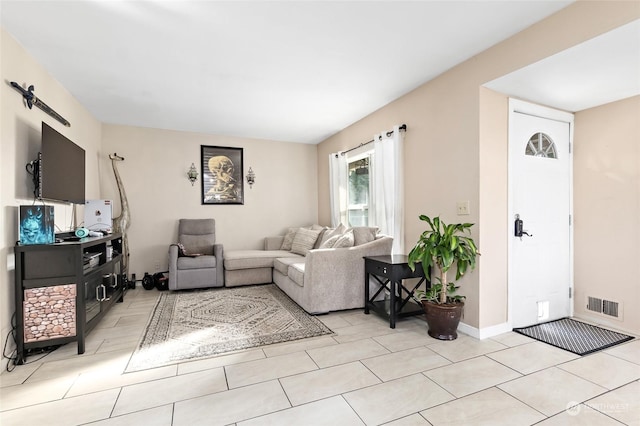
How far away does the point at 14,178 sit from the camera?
2.32 metres

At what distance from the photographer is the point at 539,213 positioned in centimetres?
303

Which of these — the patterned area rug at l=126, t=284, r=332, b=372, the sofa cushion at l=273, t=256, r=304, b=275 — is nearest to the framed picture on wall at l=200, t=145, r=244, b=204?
the sofa cushion at l=273, t=256, r=304, b=275

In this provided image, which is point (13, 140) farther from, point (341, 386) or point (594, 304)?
point (594, 304)

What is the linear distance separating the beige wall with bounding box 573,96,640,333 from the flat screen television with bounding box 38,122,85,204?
4983 millimetres

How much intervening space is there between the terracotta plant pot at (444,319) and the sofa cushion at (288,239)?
298cm

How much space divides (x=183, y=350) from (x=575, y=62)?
3.66m

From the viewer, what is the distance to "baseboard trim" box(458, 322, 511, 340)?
2.66 metres

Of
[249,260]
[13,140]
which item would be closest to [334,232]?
[249,260]

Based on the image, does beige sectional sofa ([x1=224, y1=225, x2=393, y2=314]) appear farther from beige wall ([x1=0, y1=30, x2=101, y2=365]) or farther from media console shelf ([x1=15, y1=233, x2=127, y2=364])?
beige wall ([x1=0, y1=30, x2=101, y2=365])

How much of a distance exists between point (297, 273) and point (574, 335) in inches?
105

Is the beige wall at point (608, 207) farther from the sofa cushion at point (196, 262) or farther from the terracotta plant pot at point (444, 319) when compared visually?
the sofa cushion at point (196, 262)

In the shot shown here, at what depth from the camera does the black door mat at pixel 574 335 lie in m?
2.48

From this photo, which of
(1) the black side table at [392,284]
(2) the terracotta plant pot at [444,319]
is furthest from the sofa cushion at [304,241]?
(2) the terracotta plant pot at [444,319]

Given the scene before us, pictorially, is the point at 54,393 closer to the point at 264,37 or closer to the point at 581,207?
the point at 264,37
